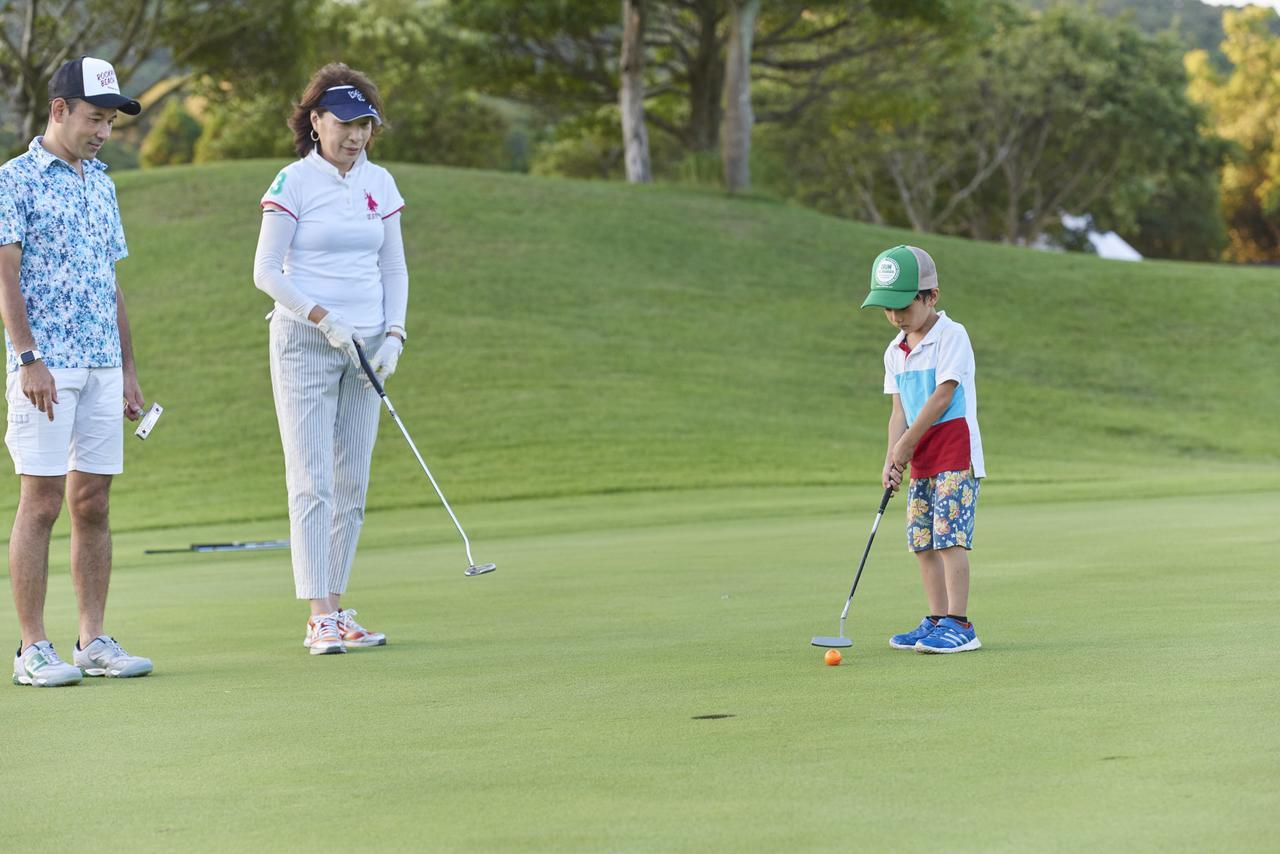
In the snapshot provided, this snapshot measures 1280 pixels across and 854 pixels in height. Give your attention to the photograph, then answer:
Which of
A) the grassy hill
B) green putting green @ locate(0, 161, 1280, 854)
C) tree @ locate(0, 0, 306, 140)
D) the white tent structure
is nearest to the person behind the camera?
green putting green @ locate(0, 161, 1280, 854)

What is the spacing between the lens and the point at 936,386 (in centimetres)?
622

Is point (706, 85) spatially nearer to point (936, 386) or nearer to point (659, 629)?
point (659, 629)

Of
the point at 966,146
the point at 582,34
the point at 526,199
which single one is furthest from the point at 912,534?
the point at 966,146

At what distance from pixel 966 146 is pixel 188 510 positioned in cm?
4247

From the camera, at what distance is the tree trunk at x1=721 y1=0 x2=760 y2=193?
3638 centimetres

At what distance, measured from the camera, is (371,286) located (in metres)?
7.06

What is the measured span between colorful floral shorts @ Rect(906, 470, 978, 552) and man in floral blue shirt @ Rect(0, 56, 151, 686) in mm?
2841

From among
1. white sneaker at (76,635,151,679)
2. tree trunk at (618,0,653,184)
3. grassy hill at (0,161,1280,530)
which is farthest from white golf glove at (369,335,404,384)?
tree trunk at (618,0,653,184)

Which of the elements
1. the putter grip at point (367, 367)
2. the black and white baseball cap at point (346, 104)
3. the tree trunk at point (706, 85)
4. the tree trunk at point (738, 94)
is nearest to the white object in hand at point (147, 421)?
the putter grip at point (367, 367)

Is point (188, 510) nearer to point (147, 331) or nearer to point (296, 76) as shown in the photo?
point (147, 331)

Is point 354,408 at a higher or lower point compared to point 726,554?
higher

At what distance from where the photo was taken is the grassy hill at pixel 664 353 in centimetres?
2094

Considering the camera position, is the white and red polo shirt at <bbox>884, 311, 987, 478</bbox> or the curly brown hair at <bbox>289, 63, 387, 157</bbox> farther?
the curly brown hair at <bbox>289, 63, 387, 157</bbox>

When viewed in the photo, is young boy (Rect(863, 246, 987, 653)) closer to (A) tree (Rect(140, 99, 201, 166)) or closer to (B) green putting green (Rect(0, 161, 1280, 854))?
(B) green putting green (Rect(0, 161, 1280, 854))
